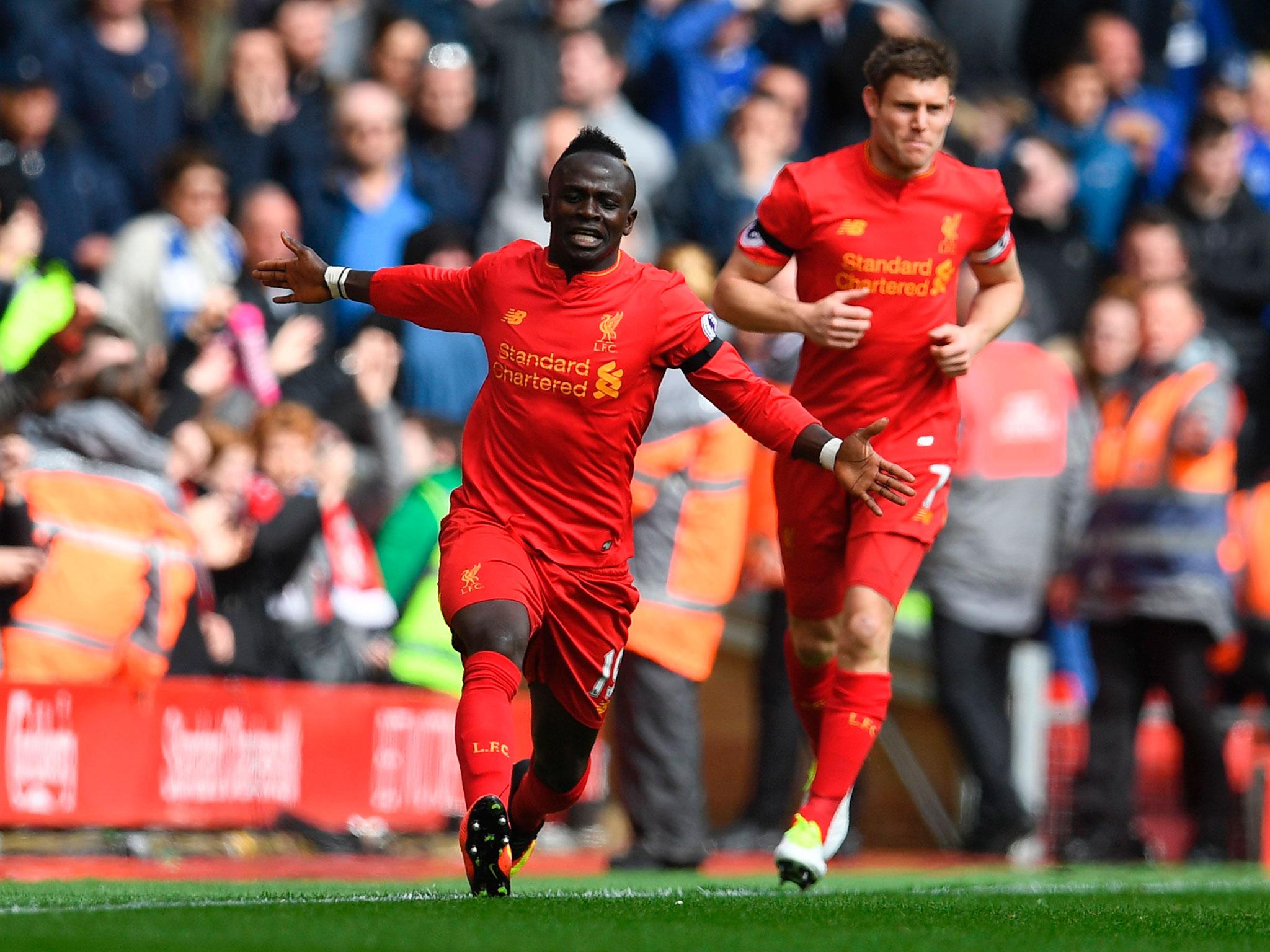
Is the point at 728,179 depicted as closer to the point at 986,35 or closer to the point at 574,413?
the point at 986,35

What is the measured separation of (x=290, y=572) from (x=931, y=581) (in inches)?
133

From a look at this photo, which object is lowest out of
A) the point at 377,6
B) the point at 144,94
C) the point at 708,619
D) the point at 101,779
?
the point at 101,779

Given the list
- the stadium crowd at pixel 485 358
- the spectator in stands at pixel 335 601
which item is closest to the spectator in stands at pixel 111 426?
the stadium crowd at pixel 485 358

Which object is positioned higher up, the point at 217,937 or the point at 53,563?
the point at 53,563

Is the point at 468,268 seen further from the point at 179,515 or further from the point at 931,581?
the point at 931,581

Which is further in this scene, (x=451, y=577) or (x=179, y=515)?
(x=179, y=515)

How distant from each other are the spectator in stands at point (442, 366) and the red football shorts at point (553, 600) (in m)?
5.53

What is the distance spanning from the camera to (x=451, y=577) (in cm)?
676

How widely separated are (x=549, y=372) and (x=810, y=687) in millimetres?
1995

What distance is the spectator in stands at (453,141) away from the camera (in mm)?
13969

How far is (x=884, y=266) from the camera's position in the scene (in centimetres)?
785

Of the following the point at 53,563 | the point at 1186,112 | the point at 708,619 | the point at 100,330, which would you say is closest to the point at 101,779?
the point at 53,563

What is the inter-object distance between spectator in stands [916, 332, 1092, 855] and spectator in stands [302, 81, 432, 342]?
12.4 ft

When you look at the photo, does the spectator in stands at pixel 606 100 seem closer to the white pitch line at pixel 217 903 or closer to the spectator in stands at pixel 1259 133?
the spectator in stands at pixel 1259 133
